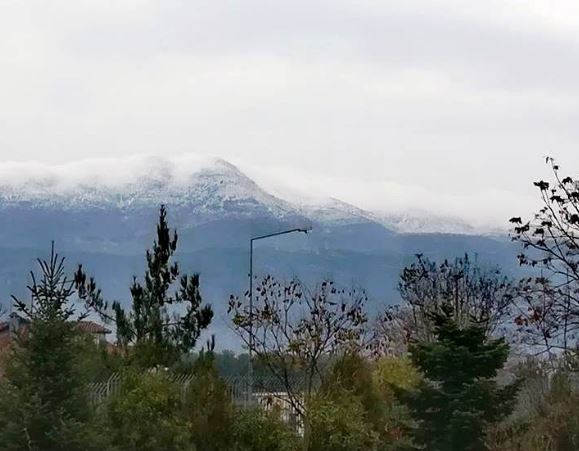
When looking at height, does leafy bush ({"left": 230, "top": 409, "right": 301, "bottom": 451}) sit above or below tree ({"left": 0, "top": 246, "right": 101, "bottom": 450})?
below

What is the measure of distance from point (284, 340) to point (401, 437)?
4906mm

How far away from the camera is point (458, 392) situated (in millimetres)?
18594

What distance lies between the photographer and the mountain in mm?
63531

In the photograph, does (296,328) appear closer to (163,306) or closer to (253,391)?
(253,391)

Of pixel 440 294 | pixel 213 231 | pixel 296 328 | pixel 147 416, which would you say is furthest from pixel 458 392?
pixel 213 231

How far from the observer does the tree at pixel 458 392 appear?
18.3m

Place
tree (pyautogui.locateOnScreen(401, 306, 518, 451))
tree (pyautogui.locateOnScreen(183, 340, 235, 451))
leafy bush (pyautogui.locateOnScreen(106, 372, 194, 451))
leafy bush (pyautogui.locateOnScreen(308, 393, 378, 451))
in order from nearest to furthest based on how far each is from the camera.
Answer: leafy bush (pyautogui.locateOnScreen(106, 372, 194, 451)), tree (pyautogui.locateOnScreen(401, 306, 518, 451)), tree (pyautogui.locateOnScreen(183, 340, 235, 451)), leafy bush (pyautogui.locateOnScreen(308, 393, 378, 451))

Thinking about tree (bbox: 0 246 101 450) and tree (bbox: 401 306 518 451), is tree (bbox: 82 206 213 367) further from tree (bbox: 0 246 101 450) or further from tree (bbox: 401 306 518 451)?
tree (bbox: 0 246 101 450)

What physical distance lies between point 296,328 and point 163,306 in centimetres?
324

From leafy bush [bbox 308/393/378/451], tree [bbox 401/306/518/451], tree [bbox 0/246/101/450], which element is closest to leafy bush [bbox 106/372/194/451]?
tree [bbox 0/246/101/450]

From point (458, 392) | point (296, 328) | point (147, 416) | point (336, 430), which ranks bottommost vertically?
point (336, 430)

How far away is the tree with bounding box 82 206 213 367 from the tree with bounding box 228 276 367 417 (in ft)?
3.23

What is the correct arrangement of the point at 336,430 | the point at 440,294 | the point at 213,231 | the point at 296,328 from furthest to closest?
1. the point at 213,231
2. the point at 440,294
3. the point at 296,328
4. the point at 336,430

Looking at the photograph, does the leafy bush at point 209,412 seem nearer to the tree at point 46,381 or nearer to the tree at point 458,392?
the tree at point 458,392
